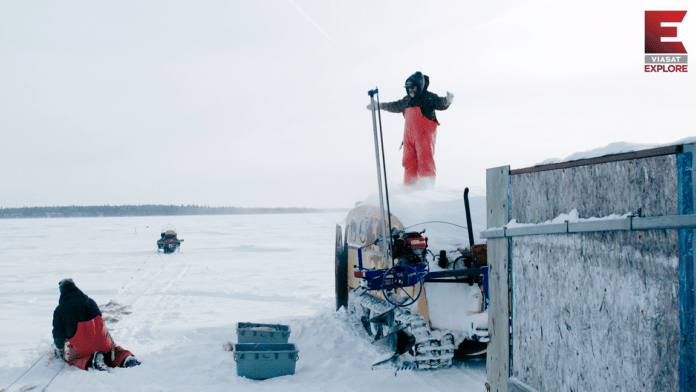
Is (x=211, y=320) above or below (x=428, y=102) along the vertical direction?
below

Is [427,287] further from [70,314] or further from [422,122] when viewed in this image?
[70,314]

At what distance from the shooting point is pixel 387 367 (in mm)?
5434

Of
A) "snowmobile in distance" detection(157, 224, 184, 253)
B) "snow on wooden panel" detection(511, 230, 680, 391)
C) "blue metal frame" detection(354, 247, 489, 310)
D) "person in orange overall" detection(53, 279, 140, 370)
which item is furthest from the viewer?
"snowmobile in distance" detection(157, 224, 184, 253)

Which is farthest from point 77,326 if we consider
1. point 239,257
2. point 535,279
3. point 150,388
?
point 239,257

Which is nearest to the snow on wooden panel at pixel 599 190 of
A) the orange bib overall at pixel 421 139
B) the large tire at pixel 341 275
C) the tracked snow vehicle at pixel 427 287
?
the tracked snow vehicle at pixel 427 287

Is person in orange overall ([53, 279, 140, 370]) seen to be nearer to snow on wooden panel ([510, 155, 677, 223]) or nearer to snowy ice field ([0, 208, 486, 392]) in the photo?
snowy ice field ([0, 208, 486, 392])

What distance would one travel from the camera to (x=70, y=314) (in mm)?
5602

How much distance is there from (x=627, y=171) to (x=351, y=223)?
5.93 meters

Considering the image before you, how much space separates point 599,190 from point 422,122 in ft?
20.6

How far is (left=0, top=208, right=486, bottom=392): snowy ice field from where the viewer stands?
17.1 ft

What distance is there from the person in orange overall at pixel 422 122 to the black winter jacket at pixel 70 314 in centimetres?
523

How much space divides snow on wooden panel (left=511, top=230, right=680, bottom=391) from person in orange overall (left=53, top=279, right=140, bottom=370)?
497 cm

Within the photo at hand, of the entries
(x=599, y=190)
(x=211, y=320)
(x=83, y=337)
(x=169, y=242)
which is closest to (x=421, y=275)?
(x=599, y=190)

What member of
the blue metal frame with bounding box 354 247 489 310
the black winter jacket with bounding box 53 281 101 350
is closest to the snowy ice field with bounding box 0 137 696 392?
the black winter jacket with bounding box 53 281 101 350
